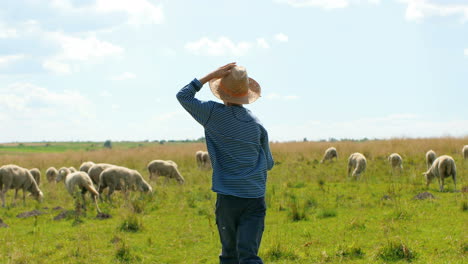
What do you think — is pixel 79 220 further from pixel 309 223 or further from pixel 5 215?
pixel 309 223

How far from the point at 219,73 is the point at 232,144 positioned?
61 cm

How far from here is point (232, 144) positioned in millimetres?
3846

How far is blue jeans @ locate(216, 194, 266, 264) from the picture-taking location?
372cm

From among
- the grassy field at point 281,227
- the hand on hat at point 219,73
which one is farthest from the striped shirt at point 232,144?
the grassy field at point 281,227

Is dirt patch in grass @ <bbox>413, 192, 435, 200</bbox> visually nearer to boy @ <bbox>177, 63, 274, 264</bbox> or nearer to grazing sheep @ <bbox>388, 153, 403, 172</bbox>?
grazing sheep @ <bbox>388, 153, 403, 172</bbox>

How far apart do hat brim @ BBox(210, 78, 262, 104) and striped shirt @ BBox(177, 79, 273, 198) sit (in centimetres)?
8

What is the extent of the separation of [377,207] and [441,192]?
364 centimetres

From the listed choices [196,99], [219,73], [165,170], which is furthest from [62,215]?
[219,73]

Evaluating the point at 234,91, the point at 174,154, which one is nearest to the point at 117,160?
the point at 174,154

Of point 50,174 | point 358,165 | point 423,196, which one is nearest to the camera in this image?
point 423,196

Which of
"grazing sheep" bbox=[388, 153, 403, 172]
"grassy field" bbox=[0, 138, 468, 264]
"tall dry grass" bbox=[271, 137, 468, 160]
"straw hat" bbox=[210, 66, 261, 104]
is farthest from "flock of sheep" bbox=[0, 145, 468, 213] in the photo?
"tall dry grass" bbox=[271, 137, 468, 160]

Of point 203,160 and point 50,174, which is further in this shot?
point 203,160

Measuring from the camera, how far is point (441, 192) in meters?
14.4

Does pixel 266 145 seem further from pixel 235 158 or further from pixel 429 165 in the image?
pixel 429 165
